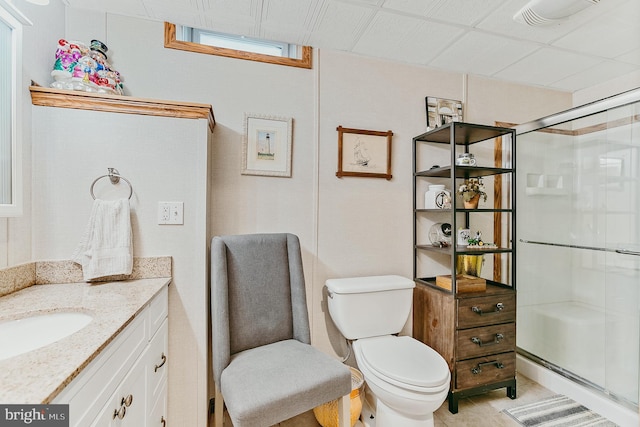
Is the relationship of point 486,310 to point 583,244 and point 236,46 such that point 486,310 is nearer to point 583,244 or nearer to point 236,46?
point 583,244

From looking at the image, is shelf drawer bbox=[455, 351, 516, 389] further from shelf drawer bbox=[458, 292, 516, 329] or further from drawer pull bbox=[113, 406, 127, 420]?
drawer pull bbox=[113, 406, 127, 420]

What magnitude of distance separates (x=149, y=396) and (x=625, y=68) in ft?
12.4

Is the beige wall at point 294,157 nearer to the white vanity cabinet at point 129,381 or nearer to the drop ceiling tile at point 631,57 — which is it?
the white vanity cabinet at point 129,381

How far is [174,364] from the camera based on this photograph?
4.95ft

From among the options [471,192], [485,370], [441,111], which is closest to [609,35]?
[441,111]

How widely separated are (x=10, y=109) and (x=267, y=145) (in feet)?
3.86

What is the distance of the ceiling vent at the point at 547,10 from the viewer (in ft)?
4.98

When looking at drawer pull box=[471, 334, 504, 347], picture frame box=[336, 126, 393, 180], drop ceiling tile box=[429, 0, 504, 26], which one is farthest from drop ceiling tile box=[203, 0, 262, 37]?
drawer pull box=[471, 334, 504, 347]

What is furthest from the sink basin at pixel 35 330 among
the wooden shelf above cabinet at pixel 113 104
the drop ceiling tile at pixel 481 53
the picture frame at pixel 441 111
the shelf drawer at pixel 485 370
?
the drop ceiling tile at pixel 481 53

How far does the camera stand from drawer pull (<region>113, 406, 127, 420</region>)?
890 mm

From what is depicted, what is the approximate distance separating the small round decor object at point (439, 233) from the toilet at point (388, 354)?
529mm

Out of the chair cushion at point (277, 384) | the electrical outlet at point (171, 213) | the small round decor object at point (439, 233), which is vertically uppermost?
the electrical outlet at point (171, 213)

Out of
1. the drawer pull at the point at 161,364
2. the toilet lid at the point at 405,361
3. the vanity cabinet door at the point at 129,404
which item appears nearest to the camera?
the vanity cabinet door at the point at 129,404

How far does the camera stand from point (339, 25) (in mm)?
1759
